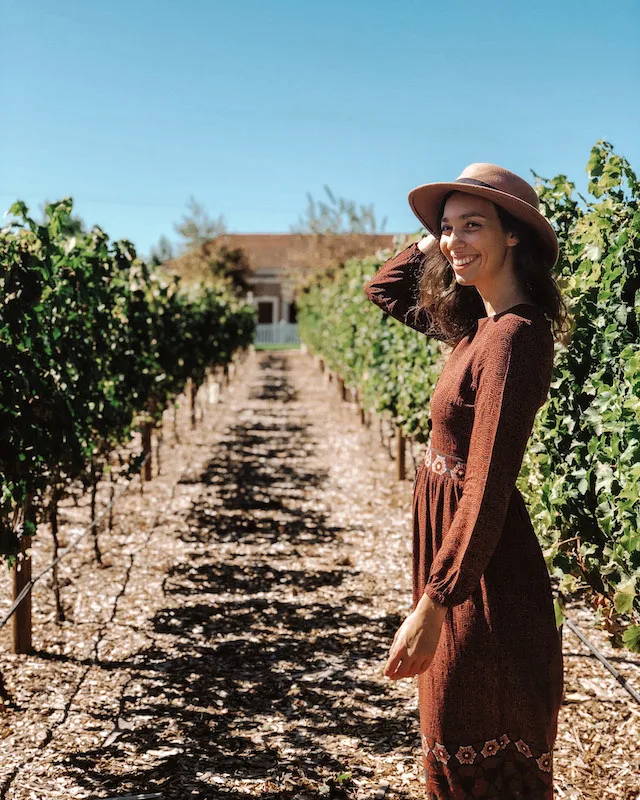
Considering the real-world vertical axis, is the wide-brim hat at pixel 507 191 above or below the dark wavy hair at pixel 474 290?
above

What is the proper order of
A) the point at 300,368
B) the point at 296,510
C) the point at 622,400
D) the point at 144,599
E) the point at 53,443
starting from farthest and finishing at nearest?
the point at 300,368
the point at 296,510
the point at 144,599
the point at 53,443
the point at 622,400

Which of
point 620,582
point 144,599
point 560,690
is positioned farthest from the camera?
point 144,599

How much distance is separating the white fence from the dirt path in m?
36.6

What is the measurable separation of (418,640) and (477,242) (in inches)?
34.4

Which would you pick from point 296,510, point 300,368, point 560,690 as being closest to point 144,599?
point 296,510

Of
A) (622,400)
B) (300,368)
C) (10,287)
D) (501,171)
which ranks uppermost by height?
(501,171)

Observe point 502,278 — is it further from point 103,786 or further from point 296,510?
point 296,510

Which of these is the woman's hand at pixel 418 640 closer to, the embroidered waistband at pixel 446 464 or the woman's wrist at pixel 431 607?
the woman's wrist at pixel 431 607

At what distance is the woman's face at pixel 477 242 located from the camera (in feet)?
5.88

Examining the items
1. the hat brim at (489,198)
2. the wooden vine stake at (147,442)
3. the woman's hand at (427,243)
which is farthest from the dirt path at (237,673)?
the hat brim at (489,198)

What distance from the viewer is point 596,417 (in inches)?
100

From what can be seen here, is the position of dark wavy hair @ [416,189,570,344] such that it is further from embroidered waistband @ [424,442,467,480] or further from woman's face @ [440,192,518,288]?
embroidered waistband @ [424,442,467,480]

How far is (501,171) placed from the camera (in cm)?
180

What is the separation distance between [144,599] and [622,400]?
11.6ft
